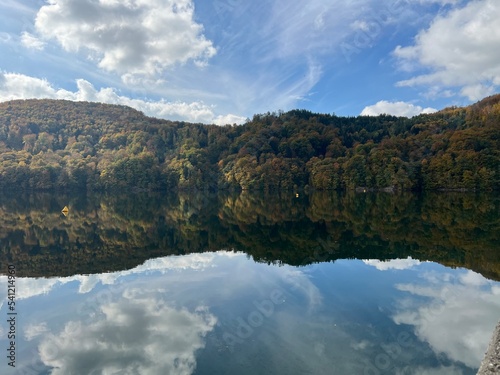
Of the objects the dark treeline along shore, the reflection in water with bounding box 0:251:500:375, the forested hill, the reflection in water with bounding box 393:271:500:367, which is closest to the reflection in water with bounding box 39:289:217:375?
the reflection in water with bounding box 0:251:500:375

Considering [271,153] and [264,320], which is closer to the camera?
[264,320]

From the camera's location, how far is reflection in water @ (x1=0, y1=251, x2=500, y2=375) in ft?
31.4

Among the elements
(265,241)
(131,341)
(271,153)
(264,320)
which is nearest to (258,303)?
(264,320)

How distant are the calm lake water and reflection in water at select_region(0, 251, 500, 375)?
0.06 m

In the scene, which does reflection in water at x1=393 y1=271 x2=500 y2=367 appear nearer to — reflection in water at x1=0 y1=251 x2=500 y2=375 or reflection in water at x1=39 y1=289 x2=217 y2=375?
reflection in water at x1=0 y1=251 x2=500 y2=375

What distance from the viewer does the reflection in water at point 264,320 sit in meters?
9.58

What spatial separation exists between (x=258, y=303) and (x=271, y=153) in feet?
Answer: 419

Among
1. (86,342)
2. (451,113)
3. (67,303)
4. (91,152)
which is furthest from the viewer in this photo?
(91,152)

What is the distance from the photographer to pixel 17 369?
9.60 metres

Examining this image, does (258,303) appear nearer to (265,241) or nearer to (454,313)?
(454,313)

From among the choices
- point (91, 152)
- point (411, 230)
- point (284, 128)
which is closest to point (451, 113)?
point (284, 128)

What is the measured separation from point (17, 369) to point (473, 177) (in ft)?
331

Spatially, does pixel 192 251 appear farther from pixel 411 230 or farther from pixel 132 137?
pixel 132 137

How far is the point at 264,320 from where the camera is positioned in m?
12.4
